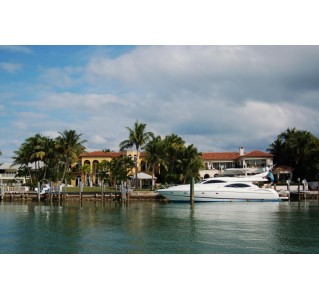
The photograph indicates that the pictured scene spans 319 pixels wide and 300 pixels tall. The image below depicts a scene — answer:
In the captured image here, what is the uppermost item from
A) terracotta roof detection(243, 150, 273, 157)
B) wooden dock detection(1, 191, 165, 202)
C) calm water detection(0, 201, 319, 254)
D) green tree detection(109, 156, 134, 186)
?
terracotta roof detection(243, 150, 273, 157)

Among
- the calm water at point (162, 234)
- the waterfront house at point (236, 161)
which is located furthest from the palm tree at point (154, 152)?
the calm water at point (162, 234)

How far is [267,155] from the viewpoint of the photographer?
2557 inches

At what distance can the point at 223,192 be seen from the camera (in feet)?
128

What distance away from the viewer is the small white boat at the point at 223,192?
128ft

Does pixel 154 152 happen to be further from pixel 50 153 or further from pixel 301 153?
pixel 301 153

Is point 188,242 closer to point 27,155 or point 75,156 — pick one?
point 75,156

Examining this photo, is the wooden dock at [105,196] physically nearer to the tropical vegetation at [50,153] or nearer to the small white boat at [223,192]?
the small white boat at [223,192]

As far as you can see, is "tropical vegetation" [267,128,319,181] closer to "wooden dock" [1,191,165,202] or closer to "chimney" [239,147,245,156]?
"chimney" [239,147,245,156]

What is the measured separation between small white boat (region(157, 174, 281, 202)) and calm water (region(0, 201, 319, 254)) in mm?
11434

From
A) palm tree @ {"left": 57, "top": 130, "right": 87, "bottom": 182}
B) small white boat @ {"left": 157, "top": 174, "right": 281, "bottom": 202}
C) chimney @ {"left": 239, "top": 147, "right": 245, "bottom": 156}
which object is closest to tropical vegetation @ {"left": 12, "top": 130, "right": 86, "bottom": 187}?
palm tree @ {"left": 57, "top": 130, "right": 87, "bottom": 182}

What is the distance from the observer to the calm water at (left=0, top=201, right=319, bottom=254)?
16.0 m

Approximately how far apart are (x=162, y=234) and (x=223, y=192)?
66.8 ft

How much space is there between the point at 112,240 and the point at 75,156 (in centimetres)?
3776
